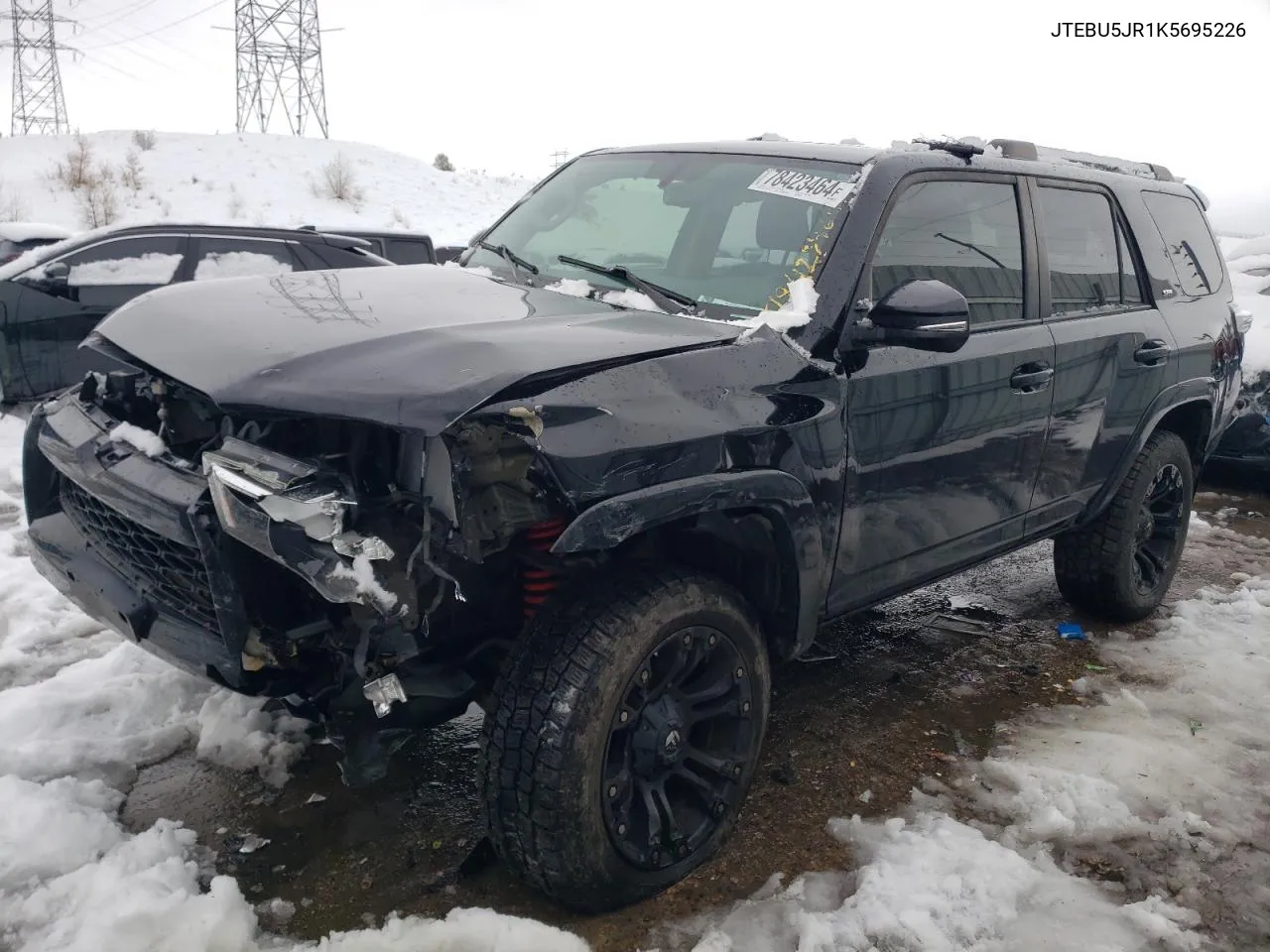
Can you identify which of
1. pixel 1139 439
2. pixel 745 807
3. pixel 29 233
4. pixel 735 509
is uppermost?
pixel 29 233

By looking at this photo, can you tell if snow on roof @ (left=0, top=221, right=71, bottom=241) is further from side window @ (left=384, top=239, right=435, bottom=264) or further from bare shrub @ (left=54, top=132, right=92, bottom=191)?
bare shrub @ (left=54, top=132, right=92, bottom=191)

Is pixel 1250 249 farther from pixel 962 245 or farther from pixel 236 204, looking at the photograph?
pixel 236 204

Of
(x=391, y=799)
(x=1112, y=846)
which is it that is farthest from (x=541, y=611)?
(x=1112, y=846)

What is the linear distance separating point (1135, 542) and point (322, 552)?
368cm

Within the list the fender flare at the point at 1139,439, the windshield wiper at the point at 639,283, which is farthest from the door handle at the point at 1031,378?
the windshield wiper at the point at 639,283

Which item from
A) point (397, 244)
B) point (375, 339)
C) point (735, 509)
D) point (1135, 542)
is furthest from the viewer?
point (397, 244)

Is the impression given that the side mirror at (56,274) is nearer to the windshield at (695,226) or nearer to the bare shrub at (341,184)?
the windshield at (695,226)

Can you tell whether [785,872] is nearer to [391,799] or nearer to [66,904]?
[391,799]

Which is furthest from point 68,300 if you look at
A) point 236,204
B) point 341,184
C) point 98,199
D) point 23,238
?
point 341,184

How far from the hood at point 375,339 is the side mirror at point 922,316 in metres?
0.41

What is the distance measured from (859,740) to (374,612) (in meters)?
1.93

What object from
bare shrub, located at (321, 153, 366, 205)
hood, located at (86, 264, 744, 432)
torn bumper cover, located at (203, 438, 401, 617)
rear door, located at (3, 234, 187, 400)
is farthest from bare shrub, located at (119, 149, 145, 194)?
torn bumper cover, located at (203, 438, 401, 617)

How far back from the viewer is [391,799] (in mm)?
2879

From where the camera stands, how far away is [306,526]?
194 cm
